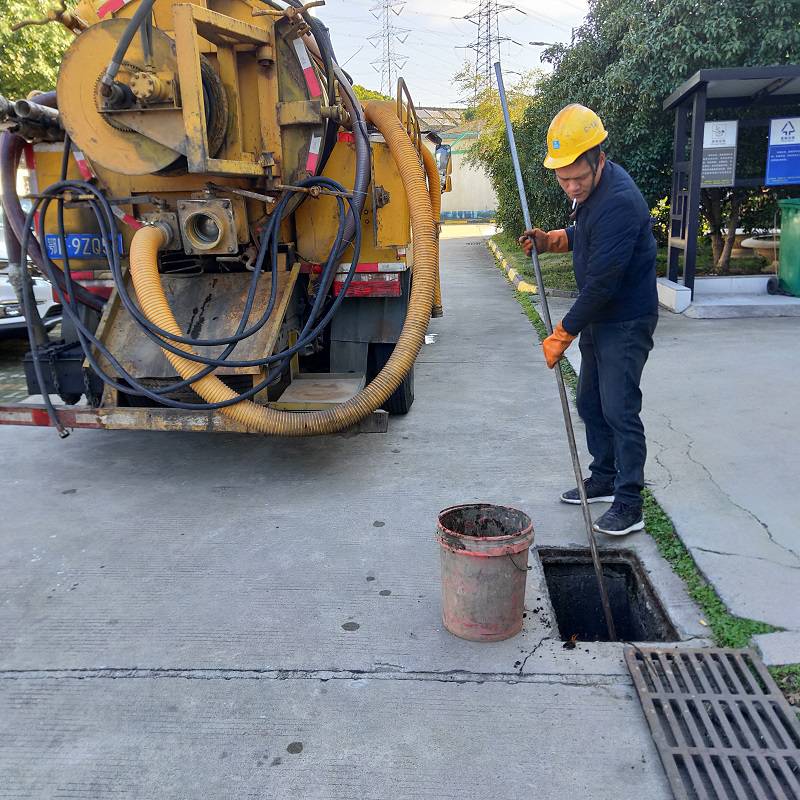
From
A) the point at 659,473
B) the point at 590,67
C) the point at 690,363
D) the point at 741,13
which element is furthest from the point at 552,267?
the point at 659,473

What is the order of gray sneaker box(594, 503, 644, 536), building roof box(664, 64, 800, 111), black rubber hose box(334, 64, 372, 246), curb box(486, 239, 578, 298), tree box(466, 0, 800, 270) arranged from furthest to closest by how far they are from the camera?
curb box(486, 239, 578, 298) < tree box(466, 0, 800, 270) < building roof box(664, 64, 800, 111) < black rubber hose box(334, 64, 372, 246) < gray sneaker box(594, 503, 644, 536)

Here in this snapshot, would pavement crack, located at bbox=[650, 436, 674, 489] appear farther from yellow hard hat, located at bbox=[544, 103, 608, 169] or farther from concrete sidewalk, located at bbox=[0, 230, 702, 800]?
yellow hard hat, located at bbox=[544, 103, 608, 169]

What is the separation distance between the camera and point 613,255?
132 inches

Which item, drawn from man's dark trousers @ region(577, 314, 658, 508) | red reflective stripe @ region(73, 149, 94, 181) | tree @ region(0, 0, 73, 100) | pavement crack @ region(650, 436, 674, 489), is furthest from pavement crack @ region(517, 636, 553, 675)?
tree @ region(0, 0, 73, 100)

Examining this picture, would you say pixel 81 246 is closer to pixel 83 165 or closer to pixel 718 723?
pixel 83 165

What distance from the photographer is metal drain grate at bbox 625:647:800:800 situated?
7.16 feet

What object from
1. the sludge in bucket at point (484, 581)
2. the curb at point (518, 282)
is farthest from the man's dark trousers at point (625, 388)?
the curb at point (518, 282)

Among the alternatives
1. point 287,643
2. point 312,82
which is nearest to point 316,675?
point 287,643

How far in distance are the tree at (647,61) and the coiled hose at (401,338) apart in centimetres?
686

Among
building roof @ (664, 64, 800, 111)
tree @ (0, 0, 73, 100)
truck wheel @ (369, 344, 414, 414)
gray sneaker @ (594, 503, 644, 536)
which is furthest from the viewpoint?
tree @ (0, 0, 73, 100)

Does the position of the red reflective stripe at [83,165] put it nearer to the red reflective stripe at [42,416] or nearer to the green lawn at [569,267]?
the red reflective stripe at [42,416]

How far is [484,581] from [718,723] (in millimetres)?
895

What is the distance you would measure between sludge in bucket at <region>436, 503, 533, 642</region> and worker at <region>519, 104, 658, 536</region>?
963 mm

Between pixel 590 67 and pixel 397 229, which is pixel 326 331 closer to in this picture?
pixel 397 229
